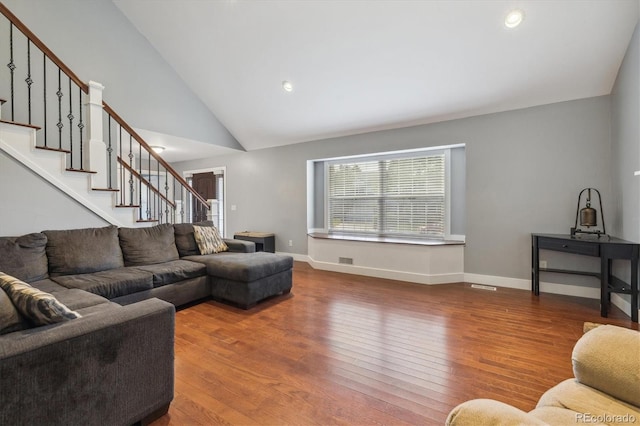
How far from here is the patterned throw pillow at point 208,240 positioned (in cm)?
384

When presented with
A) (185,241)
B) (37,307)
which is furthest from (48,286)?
(185,241)

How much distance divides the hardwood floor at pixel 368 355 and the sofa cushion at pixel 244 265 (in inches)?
14.5

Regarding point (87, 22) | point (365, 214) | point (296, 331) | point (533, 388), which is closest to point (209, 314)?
point (296, 331)

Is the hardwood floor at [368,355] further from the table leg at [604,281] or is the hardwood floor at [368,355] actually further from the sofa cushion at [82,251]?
the sofa cushion at [82,251]

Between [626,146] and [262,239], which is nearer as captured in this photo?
[626,146]

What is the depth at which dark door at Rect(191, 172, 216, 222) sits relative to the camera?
721 cm

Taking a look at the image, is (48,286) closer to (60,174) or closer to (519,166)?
(60,174)

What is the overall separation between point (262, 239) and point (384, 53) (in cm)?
399

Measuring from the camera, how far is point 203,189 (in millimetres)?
7438

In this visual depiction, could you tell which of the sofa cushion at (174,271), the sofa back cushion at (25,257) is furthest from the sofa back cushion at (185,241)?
the sofa back cushion at (25,257)

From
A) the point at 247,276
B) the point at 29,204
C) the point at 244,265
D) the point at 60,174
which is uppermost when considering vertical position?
the point at 60,174

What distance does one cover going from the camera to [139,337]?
145 centimetres

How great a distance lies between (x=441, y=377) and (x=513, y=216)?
9.35 ft

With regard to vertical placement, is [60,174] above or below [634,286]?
above
